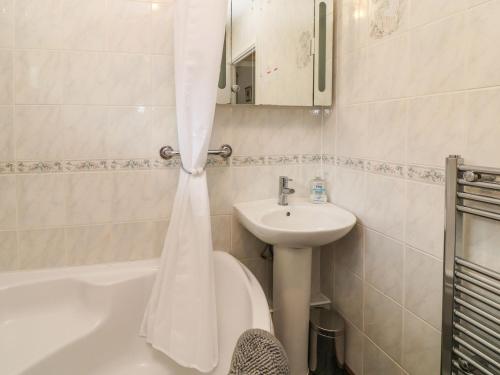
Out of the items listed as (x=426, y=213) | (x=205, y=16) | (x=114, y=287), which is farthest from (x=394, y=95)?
(x=114, y=287)

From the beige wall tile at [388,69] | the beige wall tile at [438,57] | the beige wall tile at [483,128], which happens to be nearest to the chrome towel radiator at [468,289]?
the beige wall tile at [483,128]

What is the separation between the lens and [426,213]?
117 cm

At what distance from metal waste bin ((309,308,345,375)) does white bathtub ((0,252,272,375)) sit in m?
0.45

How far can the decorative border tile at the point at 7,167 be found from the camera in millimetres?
1454

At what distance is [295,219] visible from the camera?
66.7 inches

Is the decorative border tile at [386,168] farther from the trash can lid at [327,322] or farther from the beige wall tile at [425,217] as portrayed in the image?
the trash can lid at [327,322]

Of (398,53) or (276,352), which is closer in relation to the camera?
(276,352)

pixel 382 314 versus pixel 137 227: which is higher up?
pixel 137 227

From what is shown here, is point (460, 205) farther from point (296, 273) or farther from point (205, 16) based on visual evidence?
point (205, 16)

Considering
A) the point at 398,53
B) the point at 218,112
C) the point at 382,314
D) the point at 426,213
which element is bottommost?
the point at 382,314

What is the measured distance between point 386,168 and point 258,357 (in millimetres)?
958

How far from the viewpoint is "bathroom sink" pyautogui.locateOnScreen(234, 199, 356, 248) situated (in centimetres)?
139

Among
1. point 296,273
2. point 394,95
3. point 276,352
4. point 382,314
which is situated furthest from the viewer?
point 296,273

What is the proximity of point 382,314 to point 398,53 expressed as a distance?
1.02 m
